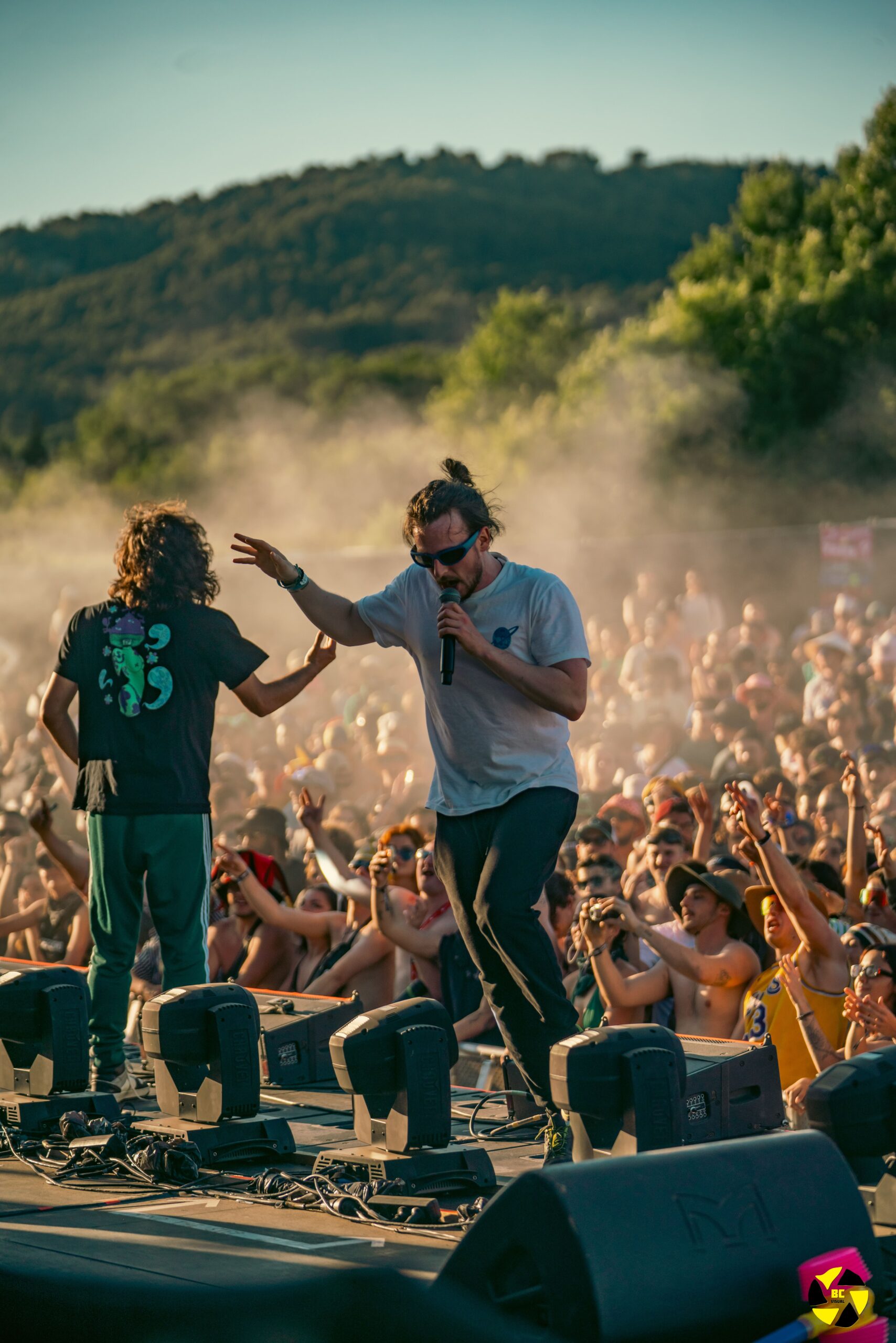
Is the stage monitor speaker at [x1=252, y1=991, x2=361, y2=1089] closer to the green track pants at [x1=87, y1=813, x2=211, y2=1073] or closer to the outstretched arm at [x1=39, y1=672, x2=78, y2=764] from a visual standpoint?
the green track pants at [x1=87, y1=813, x2=211, y2=1073]

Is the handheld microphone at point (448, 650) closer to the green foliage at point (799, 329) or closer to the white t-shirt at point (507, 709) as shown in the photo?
the white t-shirt at point (507, 709)

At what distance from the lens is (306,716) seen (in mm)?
13164

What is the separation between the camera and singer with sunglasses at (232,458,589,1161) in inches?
146

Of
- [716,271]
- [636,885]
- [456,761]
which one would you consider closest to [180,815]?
[456,761]

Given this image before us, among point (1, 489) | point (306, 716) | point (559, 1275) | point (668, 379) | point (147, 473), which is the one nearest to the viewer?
point (559, 1275)

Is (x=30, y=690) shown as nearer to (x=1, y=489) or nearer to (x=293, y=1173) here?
(x=293, y=1173)

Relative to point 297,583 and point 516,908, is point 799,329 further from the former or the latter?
point 516,908

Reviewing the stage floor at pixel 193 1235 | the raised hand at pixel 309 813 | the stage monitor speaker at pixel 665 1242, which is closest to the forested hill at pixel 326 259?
the raised hand at pixel 309 813

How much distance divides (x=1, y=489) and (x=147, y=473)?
11.4 meters

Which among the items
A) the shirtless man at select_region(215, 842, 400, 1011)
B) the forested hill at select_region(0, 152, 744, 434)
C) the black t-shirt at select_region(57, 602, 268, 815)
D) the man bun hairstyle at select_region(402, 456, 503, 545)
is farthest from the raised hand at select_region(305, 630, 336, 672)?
the forested hill at select_region(0, 152, 744, 434)

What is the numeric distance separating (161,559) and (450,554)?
1148 mm

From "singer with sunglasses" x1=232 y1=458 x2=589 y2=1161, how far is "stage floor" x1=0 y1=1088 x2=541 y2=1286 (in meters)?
0.46

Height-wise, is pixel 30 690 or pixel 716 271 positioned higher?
pixel 716 271

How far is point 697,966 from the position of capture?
5273mm
